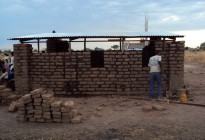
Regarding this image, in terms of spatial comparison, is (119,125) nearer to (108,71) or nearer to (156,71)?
(156,71)

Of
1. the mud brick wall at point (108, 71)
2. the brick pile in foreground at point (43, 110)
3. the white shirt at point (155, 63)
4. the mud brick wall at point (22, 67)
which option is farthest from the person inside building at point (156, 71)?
the mud brick wall at point (22, 67)

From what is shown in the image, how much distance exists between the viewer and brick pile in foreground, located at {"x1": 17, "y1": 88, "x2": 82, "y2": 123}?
24.3 feet

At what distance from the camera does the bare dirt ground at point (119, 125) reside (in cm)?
646

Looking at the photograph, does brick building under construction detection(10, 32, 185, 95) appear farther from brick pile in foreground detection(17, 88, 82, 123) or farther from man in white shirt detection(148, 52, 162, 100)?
brick pile in foreground detection(17, 88, 82, 123)

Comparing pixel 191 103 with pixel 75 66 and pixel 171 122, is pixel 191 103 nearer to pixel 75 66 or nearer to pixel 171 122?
pixel 171 122

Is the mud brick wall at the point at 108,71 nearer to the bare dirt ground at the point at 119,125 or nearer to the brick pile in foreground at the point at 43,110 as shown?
the bare dirt ground at the point at 119,125

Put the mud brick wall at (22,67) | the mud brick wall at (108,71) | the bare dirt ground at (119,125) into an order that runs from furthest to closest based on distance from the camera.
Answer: the mud brick wall at (22,67) < the mud brick wall at (108,71) < the bare dirt ground at (119,125)

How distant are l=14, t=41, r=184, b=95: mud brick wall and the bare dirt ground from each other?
46.1 inches

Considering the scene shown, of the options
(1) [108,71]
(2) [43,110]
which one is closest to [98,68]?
(1) [108,71]

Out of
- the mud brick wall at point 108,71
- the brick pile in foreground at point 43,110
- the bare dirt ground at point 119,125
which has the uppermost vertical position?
A: the mud brick wall at point 108,71

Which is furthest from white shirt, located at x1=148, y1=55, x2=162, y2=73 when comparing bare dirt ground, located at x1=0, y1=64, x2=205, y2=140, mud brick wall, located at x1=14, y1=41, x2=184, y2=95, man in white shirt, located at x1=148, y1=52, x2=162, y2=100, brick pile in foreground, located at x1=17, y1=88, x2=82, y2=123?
brick pile in foreground, located at x1=17, y1=88, x2=82, y2=123

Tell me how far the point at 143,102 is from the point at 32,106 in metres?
3.38

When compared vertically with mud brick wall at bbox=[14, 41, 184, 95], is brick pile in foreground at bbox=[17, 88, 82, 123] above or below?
below

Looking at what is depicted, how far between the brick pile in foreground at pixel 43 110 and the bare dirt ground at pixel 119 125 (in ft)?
0.49
